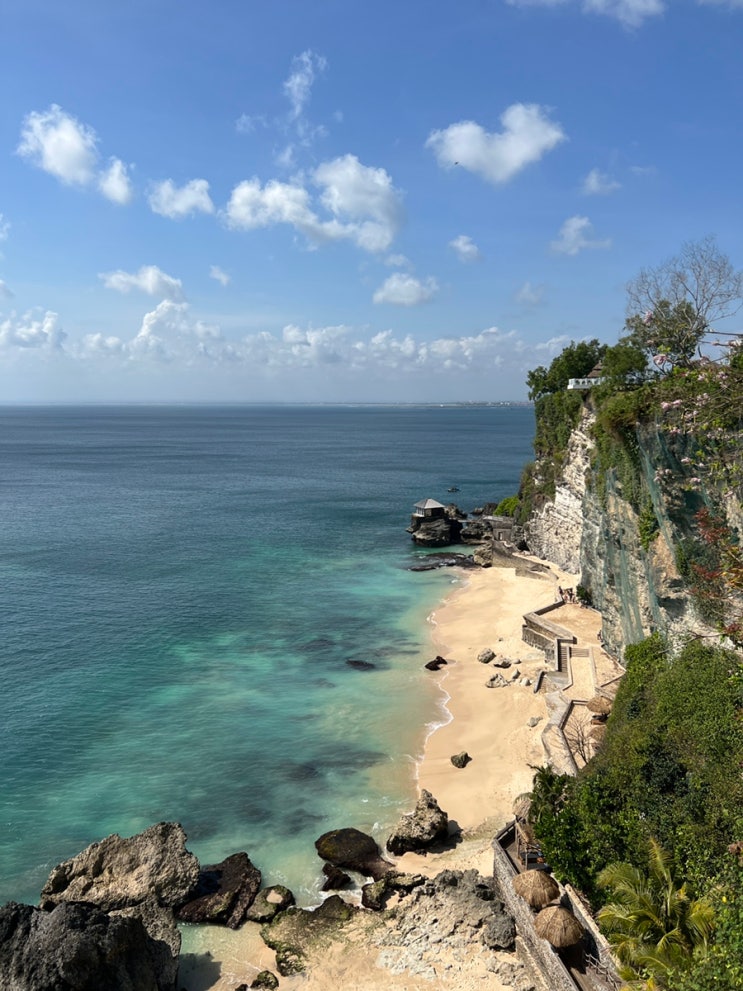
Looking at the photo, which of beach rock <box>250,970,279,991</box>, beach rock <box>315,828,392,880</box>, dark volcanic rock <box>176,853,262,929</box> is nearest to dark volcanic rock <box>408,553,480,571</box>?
beach rock <box>315,828,392,880</box>

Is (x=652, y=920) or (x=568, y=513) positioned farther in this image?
(x=568, y=513)

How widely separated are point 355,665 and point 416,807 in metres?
15.3

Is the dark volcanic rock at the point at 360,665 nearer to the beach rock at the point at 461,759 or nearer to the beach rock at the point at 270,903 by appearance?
the beach rock at the point at 461,759

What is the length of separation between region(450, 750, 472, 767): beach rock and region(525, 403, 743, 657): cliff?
9456 millimetres

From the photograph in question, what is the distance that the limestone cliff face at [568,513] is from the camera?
50.8 m

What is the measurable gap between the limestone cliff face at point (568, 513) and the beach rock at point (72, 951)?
41.0 m

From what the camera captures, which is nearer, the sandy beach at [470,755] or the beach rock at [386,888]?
the sandy beach at [470,755]

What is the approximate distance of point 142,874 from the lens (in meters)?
21.2

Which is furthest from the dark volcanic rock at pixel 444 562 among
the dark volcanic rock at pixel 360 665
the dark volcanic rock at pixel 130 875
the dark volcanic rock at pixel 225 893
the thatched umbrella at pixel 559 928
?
the thatched umbrella at pixel 559 928

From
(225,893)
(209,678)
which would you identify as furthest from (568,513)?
(225,893)

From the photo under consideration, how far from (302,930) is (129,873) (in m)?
6.03

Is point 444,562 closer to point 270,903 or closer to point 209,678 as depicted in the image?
point 209,678

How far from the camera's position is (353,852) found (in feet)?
75.6

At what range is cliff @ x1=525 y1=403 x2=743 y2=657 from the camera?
24.4 metres
